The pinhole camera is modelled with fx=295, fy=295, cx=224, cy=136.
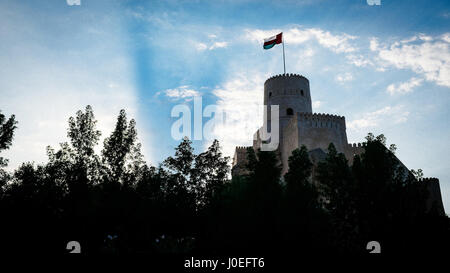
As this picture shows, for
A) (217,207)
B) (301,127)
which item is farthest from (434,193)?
(217,207)

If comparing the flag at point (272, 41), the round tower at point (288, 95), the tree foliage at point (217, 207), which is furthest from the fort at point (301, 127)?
the tree foliage at point (217, 207)

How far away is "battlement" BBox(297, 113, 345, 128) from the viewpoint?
1238 inches

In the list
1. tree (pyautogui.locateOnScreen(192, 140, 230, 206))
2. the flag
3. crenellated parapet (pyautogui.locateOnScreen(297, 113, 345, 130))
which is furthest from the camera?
the flag

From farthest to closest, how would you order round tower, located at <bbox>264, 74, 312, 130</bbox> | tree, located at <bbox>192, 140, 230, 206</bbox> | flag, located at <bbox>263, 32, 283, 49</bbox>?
round tower, located at <bbox>264, 74, 312, 130</bbox>
flag, located at <bbox>263, 32, 283, 49</bbox>
tree, located at <bbox>192, 140, 230, 206</bbox>

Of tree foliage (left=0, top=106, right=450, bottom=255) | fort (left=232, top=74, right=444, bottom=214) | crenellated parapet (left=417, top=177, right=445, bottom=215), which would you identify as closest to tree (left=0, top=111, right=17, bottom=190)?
tree foliage (left=0, top=106, right=450, bottom=255)

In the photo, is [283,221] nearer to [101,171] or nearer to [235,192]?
[235,192]

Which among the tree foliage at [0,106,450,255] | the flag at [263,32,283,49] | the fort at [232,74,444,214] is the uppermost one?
the flag at [263,32,283,49]

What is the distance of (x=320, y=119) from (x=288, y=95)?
255 inches

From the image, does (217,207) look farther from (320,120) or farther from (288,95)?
(288,95)

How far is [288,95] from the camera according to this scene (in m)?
36.8

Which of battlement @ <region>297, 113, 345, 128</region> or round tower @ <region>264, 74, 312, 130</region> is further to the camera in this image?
round tower @ <region>264, 74, 312, 130</region>

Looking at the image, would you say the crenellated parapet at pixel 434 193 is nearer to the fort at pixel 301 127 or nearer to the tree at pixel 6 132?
the fort at pixel 301 127

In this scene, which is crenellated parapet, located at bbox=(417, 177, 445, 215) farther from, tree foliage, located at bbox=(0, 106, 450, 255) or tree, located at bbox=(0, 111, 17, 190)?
tree, located at bbox=(0, 111, 17, 190)
